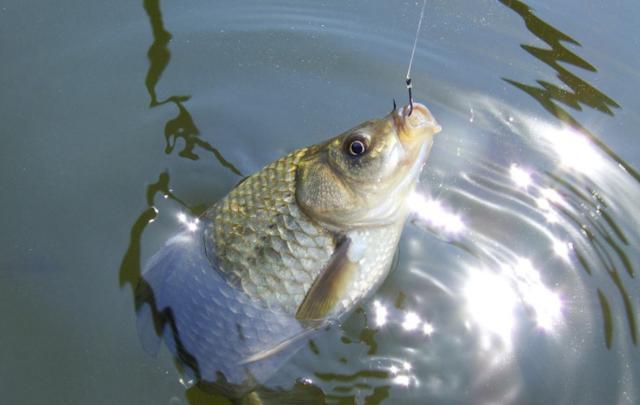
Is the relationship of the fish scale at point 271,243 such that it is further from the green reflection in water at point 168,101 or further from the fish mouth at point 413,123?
the green reflection in water at point 168,101

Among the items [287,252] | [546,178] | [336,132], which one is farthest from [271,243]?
[546,178]

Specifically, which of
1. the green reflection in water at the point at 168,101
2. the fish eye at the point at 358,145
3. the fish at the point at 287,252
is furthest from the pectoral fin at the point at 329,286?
the green reflection in water at the point at 168,101

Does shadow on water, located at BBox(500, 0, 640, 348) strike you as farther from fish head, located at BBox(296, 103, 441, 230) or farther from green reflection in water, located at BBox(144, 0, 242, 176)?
green reflection in water, located at BBox(144, 0, 242, 176)

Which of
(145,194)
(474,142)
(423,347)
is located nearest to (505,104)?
(474,142)

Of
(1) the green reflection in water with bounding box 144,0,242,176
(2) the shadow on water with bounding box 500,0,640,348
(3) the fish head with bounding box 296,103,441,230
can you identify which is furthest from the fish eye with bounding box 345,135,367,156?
(2) the shadow on water with bounding box 500,0,640,348

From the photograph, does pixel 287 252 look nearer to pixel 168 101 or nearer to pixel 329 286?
pixel 329 286

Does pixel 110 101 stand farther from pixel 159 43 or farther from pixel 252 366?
pixel 252 366
